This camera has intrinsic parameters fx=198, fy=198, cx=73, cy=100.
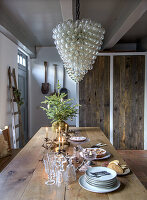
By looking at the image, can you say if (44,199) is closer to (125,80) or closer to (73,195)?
(73,195)

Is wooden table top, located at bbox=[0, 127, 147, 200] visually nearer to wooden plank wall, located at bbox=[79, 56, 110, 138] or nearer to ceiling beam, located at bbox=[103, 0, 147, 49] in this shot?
ceiling beam, located at bbox=[103, 0, 147, 49]

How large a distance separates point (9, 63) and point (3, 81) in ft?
1.53

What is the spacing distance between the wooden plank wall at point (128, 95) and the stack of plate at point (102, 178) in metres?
2.95

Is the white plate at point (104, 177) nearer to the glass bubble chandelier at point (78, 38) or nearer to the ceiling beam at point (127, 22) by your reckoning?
the glass bubble chandelier at point (78, 38)

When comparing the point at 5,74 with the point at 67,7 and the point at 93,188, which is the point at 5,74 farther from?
the point at 93,188

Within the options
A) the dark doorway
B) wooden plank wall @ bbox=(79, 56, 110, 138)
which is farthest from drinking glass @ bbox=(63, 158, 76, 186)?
the dark doorway

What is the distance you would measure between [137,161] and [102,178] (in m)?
2.57

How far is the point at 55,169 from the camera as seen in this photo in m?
1.29

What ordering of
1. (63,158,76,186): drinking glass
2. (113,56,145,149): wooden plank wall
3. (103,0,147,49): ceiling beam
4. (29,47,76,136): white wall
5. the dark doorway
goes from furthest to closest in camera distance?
1. (29,47,76,136): white wall
2. the dark doorway
3. (113,56,145,149): wooden plank wall
4. (103,0,147,49): ceiling beam
5. (63,158,76,186): drinking glass

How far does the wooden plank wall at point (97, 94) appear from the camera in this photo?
4105 millimetres

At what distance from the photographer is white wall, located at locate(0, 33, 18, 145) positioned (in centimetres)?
337

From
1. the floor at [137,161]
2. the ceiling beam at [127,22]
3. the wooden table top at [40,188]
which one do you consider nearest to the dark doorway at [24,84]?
the ceiling beam at [127,22]

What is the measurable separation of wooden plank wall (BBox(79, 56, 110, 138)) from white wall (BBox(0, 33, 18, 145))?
1.46 meters

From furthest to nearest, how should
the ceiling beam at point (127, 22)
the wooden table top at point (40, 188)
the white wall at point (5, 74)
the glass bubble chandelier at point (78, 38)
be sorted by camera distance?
the white wall at point (5, 74) → the ceiling beam at point (127, 22) → the glass bubble chandelier at point (78, 38) → the wooden table top at point (40, 188)
